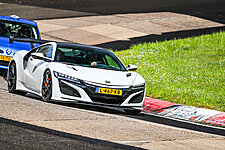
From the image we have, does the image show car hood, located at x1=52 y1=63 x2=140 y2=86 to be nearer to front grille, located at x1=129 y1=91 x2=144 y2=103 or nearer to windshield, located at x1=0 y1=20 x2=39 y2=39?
front grille, located at x1=129 y1=91 x2=144 y2=103

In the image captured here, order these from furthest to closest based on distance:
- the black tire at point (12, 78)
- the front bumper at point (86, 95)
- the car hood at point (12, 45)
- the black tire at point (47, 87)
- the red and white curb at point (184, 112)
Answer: the car hood at point (12, 45), the black tire at point (12, 78), the red and white curb at point (184, 112), the black tire at point (47, 87), the front bumper at point (86, 95)

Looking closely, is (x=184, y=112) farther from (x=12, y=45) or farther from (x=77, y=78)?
(x=12, y=45)

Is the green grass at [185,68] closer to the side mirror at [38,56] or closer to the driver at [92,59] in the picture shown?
the driver at [92,59]

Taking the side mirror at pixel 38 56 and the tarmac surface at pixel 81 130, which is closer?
the tarmac surface at pixel 81 130

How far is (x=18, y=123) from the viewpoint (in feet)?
26.0

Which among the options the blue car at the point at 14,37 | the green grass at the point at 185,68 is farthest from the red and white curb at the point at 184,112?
the blue car at the point at 14,37

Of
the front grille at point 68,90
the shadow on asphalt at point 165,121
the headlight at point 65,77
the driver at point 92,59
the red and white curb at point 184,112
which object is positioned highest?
the driver at point 92,59

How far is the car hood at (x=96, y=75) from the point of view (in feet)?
32.2

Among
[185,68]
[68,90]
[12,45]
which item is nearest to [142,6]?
[185,68]

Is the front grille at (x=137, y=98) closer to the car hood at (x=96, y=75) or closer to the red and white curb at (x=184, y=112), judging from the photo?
the car hood at (x=96, y=75)

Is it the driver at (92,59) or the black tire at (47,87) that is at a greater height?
the driver at (92,59)

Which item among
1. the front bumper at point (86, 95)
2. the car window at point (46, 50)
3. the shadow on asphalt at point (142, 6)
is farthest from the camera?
the shadow on asphalt at point (142, 6)

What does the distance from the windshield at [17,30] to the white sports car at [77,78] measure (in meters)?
3.95

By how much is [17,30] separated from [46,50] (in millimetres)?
4726
